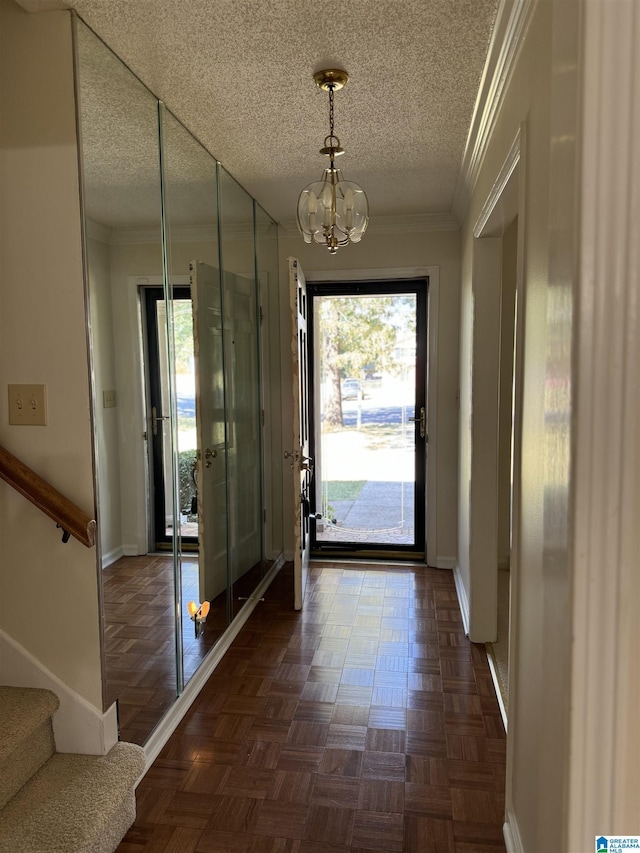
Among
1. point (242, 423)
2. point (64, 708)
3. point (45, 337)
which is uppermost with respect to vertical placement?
point (45, 337)

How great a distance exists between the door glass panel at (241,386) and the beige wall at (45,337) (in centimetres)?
135

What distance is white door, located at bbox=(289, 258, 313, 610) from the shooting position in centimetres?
349

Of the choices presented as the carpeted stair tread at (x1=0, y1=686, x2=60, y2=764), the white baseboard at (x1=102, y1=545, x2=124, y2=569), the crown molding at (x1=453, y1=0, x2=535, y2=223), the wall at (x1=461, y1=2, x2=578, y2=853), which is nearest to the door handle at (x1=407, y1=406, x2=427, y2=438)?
the crown molding at (x1=453, y1=0, x2=535, y2=223)

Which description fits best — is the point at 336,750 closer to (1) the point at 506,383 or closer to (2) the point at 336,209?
(2) the point at 336,209

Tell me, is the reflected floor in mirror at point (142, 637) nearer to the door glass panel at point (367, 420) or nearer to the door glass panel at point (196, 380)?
the door glass panel at point (196, 380)

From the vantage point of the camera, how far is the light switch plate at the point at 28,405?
1.85m

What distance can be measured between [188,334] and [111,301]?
579 millimetres

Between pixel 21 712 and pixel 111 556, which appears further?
pixel 111 556

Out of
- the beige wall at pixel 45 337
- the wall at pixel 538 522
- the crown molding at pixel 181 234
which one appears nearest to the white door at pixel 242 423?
the crown molding at pixel 181 234

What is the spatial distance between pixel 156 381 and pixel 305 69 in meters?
1.24

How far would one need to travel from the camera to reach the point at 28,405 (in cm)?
186

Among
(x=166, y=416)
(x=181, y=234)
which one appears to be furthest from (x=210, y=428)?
(x=181, y=234)

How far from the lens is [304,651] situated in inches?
119

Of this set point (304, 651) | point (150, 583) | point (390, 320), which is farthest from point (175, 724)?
point (390, 320)
